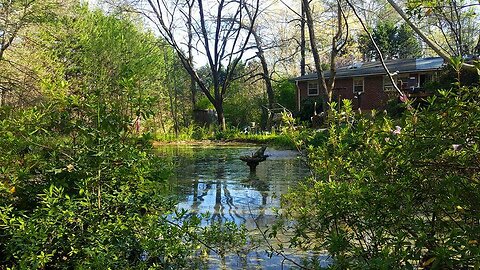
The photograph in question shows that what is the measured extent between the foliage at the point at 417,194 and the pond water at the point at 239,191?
33.4 inches

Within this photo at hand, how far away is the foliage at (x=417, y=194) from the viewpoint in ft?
5.28

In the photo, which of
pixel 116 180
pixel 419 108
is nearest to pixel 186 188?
pixel 116 180

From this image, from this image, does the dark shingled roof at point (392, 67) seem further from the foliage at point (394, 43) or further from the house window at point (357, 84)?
the foliage at point (394, 43)

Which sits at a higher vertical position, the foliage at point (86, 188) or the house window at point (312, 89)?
the house window at point (312, 89)

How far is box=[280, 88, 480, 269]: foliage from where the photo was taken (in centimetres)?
161

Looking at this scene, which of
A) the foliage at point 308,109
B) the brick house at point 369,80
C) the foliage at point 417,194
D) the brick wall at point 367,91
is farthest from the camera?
the brick wall at point 367,91

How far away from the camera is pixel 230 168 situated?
1016cm

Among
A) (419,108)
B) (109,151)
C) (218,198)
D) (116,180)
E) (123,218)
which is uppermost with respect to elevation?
(419,108)

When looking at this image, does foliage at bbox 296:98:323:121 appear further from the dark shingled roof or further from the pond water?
the pond water

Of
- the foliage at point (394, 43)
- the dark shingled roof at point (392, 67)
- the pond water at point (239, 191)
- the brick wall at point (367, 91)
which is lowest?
the pond water at point (239, 191)

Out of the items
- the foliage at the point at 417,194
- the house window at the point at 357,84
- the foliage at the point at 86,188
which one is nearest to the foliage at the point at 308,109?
the house window at the point at 357,84

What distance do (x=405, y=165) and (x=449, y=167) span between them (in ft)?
0.54

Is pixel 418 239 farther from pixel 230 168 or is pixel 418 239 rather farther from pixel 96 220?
pixel 230 168

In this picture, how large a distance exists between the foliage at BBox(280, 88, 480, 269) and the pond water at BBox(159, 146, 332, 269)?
2.78 ft
